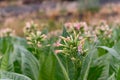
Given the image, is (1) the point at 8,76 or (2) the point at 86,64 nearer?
(1) the point at 8,76

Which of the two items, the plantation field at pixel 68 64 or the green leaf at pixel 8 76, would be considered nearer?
the green leaf at pixel 8 76

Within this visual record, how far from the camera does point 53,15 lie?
1598 centimetres

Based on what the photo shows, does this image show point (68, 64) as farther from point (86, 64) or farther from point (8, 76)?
point (8, 76)

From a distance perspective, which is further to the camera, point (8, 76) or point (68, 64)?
point (68, 64)

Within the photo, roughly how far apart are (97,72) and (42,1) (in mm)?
22770

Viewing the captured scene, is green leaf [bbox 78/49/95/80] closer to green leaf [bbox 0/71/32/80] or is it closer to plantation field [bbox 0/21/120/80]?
plantation field [bbox 0/21/120/80]

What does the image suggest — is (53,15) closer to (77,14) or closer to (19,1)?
(77,14)

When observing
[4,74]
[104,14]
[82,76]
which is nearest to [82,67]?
[82,76]

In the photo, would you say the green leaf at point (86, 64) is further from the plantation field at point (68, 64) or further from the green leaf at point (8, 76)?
the green leaf at point (8, 76)

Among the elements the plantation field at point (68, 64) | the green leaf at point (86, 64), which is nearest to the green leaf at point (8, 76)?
the plantation field at point (68, 64)

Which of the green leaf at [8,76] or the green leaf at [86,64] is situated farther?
the green leaf at [86,64]

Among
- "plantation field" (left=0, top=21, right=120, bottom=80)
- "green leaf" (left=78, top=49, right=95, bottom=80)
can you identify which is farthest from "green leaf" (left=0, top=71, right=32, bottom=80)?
"green leaf" (left=78, top=49, right=95, bottom=80)

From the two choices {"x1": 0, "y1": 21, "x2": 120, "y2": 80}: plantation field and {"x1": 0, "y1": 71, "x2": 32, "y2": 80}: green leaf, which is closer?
{"x1": 0, "y1": 71, "x2": 32, "y2": 80}: green leaf

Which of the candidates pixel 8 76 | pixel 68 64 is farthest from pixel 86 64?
pixel 8 76
